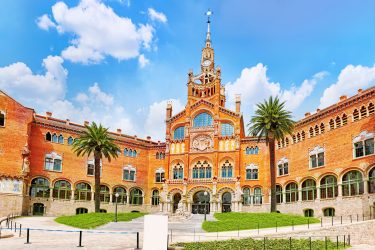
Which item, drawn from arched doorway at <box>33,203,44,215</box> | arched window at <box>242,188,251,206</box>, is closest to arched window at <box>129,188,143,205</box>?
arched doorway at <box>33,203,44,215</box>

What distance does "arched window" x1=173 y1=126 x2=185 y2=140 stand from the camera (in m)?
71.2

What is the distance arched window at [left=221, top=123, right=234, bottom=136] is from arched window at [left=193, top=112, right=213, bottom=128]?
7.80 feet

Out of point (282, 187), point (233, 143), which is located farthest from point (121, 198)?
point (282, 187)

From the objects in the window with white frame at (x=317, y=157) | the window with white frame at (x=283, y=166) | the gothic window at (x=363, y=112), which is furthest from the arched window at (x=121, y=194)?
the gothic window at (x=363, y=112)

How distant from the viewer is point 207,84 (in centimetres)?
7569

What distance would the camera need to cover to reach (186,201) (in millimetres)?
66062

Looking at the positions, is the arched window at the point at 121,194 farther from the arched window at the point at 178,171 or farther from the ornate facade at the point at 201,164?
the arched window at the point at 178,171

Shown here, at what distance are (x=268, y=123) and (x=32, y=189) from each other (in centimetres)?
3457

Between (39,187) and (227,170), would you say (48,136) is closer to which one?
(39,187)

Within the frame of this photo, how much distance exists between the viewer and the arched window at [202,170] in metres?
67.5

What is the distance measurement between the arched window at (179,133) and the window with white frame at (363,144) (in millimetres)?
31581

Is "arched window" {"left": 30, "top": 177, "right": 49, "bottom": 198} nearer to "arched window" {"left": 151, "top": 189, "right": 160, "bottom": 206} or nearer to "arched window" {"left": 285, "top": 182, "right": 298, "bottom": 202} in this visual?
"arched window" {"left": 151, "top": 189, "right": 160, "bottom": 206}

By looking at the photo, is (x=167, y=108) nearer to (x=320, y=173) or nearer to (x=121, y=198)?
(x=121, y=198)

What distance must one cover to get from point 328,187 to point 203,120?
26078 mm
